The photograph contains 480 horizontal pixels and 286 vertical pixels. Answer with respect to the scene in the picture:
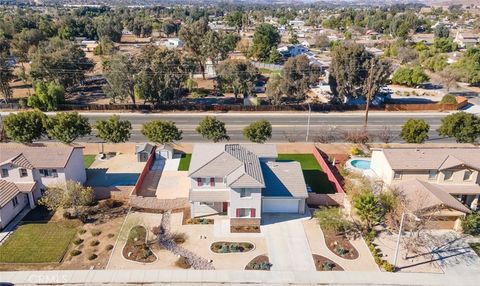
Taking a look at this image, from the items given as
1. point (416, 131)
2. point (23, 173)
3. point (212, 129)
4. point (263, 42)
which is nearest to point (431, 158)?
point (416, 131)

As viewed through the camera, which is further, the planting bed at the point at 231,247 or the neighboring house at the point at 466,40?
the neighboring house at the point at 466,40

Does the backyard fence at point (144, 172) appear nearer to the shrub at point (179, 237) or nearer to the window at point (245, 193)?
the shrub at point (179, 237)

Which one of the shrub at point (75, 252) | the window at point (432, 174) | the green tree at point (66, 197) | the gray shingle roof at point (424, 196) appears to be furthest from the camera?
the window at point (432, 174)

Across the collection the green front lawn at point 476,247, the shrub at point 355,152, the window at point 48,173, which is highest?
the window at point 48,173

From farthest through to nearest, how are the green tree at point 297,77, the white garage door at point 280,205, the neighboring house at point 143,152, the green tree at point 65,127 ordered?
the green tree at point 297,77 → the neighboring house at point 143,152 → the green tree at point 65,127 → the white garage door at point 280,205

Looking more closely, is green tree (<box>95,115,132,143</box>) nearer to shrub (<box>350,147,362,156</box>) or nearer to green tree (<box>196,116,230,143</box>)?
green tree (<box>196,116,230,143</box>)

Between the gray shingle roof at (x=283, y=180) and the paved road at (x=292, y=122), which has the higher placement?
the gray shingle roof at (x=283, y=180)

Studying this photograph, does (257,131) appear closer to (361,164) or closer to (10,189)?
(361,164)

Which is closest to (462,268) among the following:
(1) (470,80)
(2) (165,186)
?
(2) (165,186)

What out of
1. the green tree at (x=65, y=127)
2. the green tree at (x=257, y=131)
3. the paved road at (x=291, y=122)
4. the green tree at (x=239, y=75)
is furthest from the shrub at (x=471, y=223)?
the green tree at (x=65, y=127)
